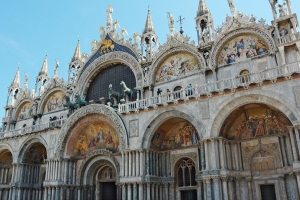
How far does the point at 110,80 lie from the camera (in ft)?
78.0

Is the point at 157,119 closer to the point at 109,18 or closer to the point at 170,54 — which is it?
the point at 170,54

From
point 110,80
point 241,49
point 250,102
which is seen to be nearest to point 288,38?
point 241,49

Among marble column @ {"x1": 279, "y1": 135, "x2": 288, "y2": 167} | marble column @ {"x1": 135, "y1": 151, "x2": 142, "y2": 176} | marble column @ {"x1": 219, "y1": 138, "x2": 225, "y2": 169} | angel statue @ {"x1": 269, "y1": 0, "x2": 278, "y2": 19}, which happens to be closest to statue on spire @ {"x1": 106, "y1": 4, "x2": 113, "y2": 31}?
marble column @ {"x1": 135, "y1": 151, "x2": 142, "y2": 176}

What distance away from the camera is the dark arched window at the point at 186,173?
698 inches

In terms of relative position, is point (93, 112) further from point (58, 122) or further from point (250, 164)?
point (250, 164)

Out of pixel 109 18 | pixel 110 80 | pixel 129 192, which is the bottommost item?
pixel 129 192

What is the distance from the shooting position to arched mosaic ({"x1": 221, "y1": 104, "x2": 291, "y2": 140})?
1546 centimetres

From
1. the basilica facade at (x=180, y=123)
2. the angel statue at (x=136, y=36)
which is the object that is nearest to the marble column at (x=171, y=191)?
the basilica facade at (x=180, y=123)

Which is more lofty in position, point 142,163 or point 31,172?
point 31,172

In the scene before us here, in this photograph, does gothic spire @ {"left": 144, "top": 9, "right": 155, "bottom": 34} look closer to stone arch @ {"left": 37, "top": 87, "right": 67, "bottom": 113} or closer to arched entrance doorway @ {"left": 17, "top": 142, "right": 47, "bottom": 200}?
stone arch @ {"left": 37, "top": 87, "right": 67, "bottom": 113}

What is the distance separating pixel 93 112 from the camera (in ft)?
65.7

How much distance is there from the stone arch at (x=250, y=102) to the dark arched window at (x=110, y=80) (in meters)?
8.19

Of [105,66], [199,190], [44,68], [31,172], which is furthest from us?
[44,68]

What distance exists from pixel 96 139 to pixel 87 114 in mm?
2125
